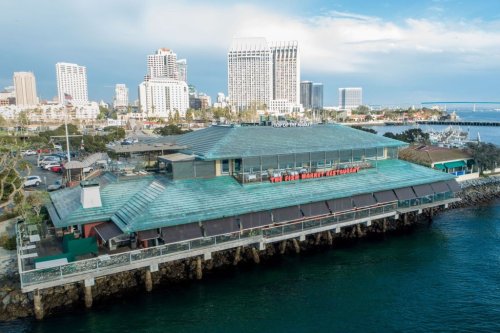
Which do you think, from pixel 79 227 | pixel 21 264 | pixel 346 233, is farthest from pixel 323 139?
pixel 21 264

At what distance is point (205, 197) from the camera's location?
→ 3378 centimetres

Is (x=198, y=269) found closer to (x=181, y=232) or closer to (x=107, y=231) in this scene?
(x=181, y=232)

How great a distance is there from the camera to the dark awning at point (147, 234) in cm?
2964

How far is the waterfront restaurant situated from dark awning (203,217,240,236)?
3.4 inches

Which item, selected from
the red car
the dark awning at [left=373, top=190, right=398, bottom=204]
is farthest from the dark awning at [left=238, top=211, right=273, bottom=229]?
the red car

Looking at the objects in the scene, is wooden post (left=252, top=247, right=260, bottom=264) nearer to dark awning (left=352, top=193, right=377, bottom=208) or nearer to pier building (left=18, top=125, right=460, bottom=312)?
pier building (left=18, top=125, right=460, bottom=312)

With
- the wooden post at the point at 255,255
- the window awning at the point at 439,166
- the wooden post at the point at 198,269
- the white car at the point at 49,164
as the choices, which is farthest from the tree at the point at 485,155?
the white car at the point at 49,164

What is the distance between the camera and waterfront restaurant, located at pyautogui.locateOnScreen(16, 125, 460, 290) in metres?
30.5

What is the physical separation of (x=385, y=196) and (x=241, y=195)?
1687 cm

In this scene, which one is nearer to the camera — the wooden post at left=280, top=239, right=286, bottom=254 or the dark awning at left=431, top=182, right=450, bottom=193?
the wooden post at left=280, top=239, right=286, bottom=254

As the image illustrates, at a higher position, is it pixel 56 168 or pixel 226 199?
pixel 226 199

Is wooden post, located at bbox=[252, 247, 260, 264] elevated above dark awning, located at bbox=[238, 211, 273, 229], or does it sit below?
below

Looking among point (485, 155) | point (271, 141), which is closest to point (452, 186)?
point (271, 141)

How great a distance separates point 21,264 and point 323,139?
32591 millimetres
